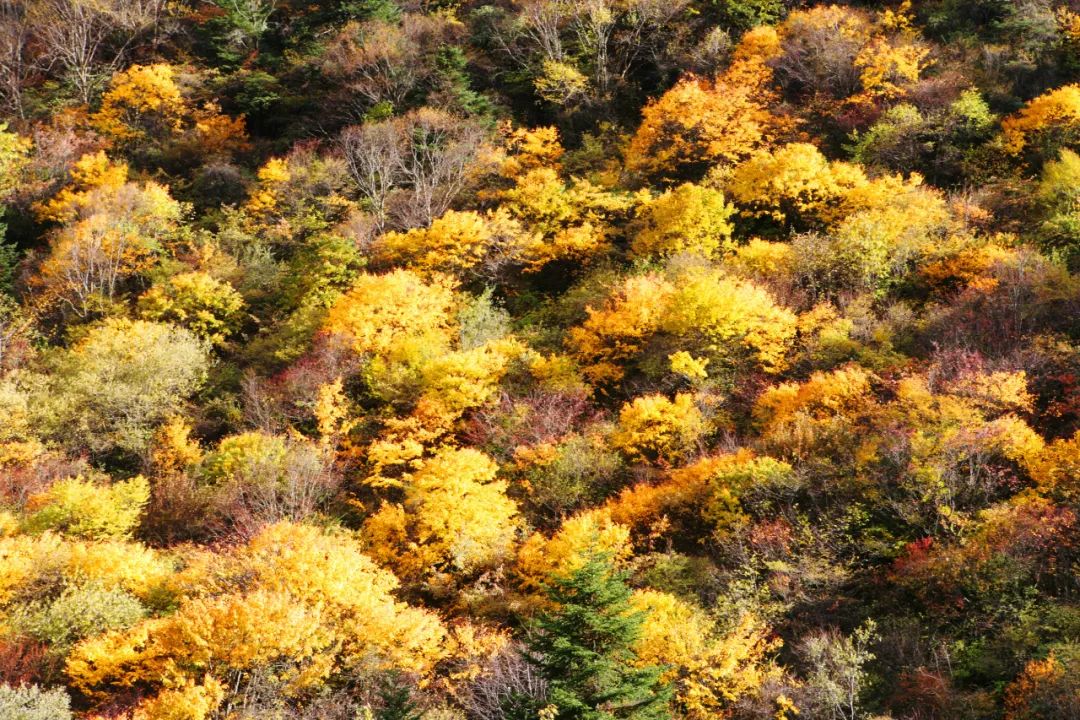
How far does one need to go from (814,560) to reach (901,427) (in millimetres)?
5492

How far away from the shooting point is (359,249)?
4872 cm

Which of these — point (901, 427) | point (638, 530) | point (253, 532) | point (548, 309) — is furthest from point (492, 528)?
point (548, 309)

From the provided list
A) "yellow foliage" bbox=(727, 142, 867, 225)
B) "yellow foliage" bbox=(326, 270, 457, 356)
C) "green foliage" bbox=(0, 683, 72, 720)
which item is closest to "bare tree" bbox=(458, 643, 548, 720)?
"green foliage" bbox=(0, 683, 72, 720)

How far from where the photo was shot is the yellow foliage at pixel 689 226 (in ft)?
145

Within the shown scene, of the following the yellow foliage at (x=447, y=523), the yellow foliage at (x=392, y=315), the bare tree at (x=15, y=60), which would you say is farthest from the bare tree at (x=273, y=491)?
the bare tree at (x=15, y=60)

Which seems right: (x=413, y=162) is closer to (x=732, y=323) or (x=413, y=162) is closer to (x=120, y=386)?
(x=120, y=386)

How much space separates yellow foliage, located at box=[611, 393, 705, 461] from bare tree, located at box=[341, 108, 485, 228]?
21115 mm

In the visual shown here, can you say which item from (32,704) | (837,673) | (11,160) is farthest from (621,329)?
(11,160)

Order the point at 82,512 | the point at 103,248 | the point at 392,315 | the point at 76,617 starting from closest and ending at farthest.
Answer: the point at 76,617
the point at 82,512
the point at 392,315
the point at 103,248

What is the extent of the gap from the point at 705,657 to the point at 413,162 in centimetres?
3730

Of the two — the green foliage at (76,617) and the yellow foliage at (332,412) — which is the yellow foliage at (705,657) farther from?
the yellow foliage at (332,412)

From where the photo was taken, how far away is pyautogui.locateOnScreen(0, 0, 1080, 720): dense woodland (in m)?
25.1

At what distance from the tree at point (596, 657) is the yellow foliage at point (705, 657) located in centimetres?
158

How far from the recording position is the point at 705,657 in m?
24.1
